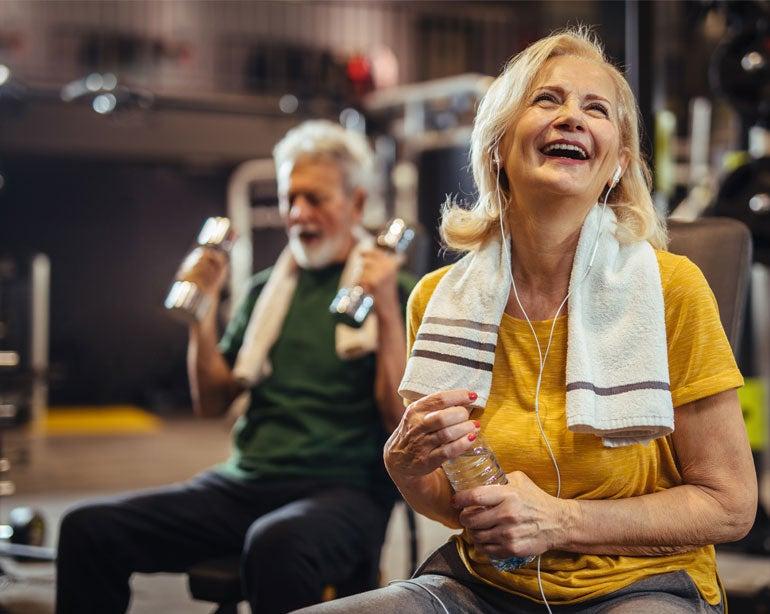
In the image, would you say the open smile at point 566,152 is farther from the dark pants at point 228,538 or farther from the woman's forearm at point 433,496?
the dark pants at point 228,538

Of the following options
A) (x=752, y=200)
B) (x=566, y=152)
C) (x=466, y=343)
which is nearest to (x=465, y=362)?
(x=466, y=343)

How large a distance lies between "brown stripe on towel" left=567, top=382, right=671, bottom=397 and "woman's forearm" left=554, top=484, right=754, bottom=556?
5.4 inches

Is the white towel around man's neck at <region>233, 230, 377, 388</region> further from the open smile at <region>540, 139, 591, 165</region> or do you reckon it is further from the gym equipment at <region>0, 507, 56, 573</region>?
the gym equipment at <region>0, 507, 56, 573</region>

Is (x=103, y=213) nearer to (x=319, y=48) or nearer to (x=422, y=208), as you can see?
(x=319, y=48)

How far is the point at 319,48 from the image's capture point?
9062 mm

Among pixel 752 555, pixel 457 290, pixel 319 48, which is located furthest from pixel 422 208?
pixel 319 48

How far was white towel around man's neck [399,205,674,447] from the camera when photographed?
1.33 meters

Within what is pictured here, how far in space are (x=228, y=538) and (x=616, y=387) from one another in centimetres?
104

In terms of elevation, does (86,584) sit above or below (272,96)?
below

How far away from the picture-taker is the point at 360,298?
6.91 ft

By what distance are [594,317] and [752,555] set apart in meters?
2.49

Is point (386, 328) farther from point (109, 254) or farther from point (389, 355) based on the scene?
point (109, 254)

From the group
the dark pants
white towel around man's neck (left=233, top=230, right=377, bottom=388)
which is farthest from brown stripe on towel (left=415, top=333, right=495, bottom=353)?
white towel around man's neck (left=233, top=230, right=377, bottom=388)

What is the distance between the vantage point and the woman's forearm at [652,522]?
1320 mm
